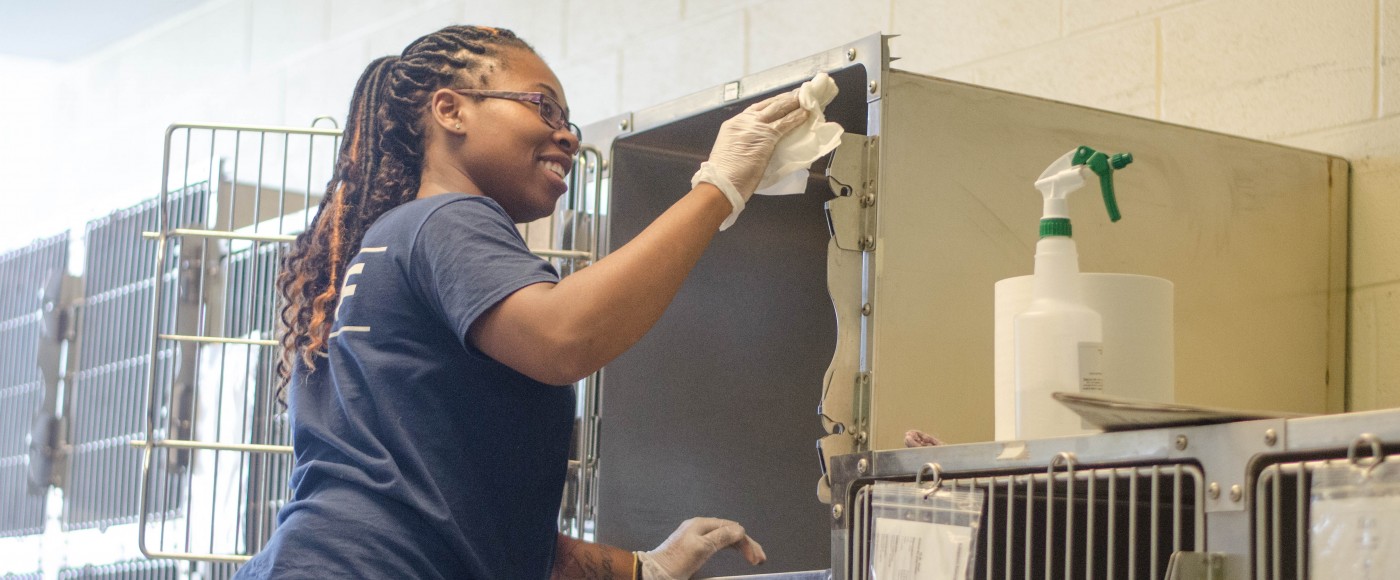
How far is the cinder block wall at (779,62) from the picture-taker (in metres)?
1.59

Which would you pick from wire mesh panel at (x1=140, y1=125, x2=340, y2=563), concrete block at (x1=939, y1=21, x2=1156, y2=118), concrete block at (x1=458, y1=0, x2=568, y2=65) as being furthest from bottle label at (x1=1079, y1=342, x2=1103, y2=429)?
concrete block at (x1=458, y1=0, x2=568, y2=65)

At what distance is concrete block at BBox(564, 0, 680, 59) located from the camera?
2.67 meters

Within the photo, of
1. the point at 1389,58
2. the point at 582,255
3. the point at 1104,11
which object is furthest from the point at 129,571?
the point at 1389,58

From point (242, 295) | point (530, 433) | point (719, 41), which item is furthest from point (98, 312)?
point (530, 433)

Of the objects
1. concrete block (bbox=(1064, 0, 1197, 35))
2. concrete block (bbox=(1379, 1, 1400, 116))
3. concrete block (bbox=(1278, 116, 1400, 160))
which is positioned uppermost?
concrete block (bbox=(1064, 0, 1197, 35))

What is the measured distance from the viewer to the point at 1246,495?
0.77m

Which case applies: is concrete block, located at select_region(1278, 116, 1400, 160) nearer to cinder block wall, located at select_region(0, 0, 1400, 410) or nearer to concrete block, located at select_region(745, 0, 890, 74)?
cinder block wall, located at select_region(0, 0, 1400, 410)

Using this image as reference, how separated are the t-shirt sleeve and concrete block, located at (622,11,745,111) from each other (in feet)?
4.20

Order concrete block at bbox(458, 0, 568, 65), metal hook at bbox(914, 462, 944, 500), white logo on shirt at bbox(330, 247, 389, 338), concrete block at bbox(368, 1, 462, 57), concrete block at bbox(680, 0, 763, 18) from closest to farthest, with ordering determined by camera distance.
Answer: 1. metal hook at bbox(914, 462, 944, 500)
2. white logo on shirt at bbox(330, 247, 389, 338)
3. concrete block at bbox(680, 0, 763, 18)
4. concrete block at bbox(458, 0, 568, 65)
5. concrete block at bbox(368, 1, 462, 57)

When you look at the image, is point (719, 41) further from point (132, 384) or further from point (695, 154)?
point (132, 384)

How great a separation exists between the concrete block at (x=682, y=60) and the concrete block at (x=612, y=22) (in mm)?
22

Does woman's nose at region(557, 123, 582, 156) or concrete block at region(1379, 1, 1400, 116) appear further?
concrete block at region(1379, 1, 1400, 116)

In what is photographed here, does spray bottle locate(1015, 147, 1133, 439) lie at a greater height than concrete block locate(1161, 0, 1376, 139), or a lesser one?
lesser

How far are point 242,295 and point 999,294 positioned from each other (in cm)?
144
